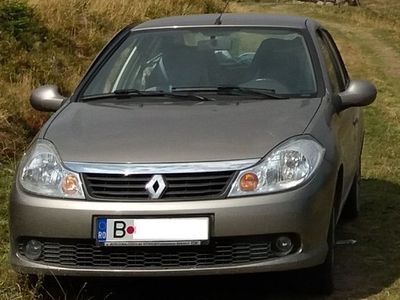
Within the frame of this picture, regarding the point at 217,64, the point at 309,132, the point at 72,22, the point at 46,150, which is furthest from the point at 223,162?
the point at 72,22

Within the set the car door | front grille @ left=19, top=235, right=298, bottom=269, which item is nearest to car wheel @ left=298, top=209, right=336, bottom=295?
front grille @ left=19, top=235, right=298, bottom=269

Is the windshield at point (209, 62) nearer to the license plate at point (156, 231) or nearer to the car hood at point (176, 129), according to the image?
the car hood at point (176, 129)

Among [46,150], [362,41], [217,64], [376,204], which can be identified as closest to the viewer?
[46,150]

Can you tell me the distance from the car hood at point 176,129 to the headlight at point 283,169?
57mm

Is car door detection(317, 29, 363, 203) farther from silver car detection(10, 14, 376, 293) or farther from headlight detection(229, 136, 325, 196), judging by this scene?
headlight detection(229, 136, 325, 196)

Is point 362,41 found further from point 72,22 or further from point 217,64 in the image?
point 217,64

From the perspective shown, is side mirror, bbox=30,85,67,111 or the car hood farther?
side mirror, bbox=30,85,67,111

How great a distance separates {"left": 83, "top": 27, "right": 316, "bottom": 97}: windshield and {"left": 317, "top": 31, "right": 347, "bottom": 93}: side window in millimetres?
227

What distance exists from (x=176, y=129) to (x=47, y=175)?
0.67 m

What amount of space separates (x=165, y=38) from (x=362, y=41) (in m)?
18.0

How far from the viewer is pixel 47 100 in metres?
5.91

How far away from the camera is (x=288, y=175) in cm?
470

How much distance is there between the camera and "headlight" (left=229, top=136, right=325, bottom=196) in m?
4.59

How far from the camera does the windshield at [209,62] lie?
5762 mm
